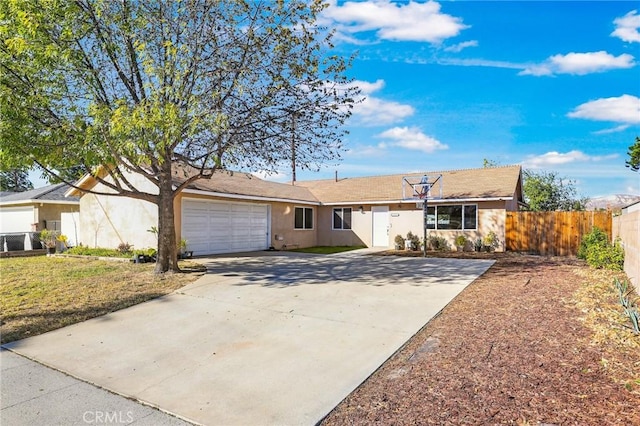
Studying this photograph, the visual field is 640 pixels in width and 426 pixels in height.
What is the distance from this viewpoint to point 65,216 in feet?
58.7

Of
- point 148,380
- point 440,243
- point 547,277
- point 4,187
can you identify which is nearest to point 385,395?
point 148,380

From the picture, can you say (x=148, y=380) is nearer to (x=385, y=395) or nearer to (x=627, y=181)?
(x=385, y=395)

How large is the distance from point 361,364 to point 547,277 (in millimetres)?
7690

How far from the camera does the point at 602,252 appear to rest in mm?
11070

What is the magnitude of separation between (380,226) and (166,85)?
14325mm

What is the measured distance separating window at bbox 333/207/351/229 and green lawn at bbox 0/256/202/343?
39.2ft

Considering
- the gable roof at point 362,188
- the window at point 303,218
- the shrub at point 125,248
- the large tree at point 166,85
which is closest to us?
the large tree at point 166,85

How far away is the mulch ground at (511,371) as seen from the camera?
10.7ft

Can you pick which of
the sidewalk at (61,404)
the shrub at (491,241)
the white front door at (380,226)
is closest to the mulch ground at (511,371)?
the sidewalk at (61,404)

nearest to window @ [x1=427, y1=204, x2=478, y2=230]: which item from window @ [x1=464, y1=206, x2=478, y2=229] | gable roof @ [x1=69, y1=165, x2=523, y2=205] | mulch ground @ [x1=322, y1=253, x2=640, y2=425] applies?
window @ [x1=464, y1=206, x2=478, y2=229]

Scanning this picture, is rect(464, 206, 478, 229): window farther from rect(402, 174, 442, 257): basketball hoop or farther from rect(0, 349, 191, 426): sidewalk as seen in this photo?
rect(0, 349, 191, 426): sidewalk

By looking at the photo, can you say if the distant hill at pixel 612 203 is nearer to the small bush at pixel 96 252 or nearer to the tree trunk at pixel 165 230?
the tree trunk at pixel 165 230

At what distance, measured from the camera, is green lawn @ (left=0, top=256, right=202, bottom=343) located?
6.41 metres

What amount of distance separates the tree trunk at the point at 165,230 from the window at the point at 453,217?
42.6ft
